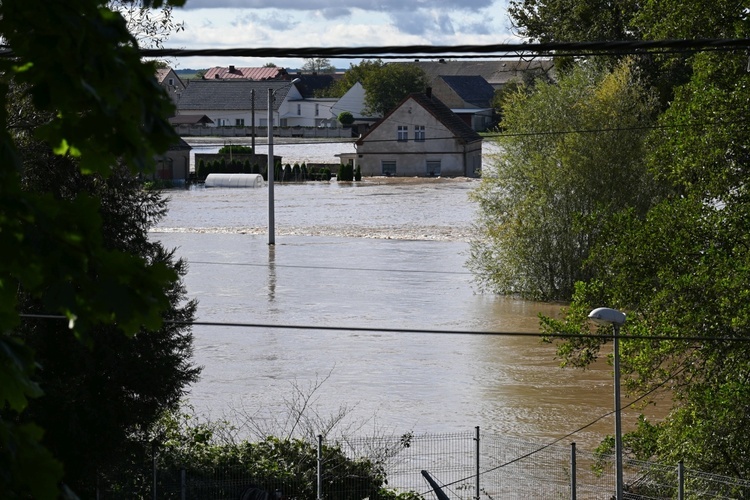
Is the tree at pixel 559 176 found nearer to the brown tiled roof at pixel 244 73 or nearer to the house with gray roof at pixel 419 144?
the house with gray roof at pixel 419 144

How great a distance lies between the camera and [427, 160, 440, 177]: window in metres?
85.1

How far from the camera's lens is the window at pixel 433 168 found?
85.1 meters

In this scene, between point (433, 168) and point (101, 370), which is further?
point (433, 168)

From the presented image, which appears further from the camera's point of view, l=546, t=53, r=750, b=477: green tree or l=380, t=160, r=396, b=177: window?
l=380, t=160, r=396, b=177: window

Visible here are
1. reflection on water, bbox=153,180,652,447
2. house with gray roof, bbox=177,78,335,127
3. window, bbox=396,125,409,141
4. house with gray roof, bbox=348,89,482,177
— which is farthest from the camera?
house with gray roof, bbox=177,78,335,127

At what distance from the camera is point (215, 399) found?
73.1 feet

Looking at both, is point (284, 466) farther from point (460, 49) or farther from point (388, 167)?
point (388, 167)

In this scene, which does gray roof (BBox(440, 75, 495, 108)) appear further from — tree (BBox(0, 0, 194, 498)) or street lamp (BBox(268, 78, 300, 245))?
tree (BBox(0, 0, 194, 498))

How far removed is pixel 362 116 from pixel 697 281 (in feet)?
327

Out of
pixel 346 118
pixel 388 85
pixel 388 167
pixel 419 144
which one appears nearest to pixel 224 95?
pixel 346 118

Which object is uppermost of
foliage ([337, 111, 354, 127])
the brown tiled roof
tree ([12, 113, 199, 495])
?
the brown tiled roof

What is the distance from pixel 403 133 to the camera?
8325 centimetres

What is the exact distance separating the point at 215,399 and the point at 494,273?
15.2 m

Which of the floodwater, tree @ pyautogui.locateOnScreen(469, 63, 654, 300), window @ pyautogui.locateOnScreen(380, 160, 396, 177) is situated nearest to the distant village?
window @ pyautogui.locateOnScreen(380, 160, 396, 177)
